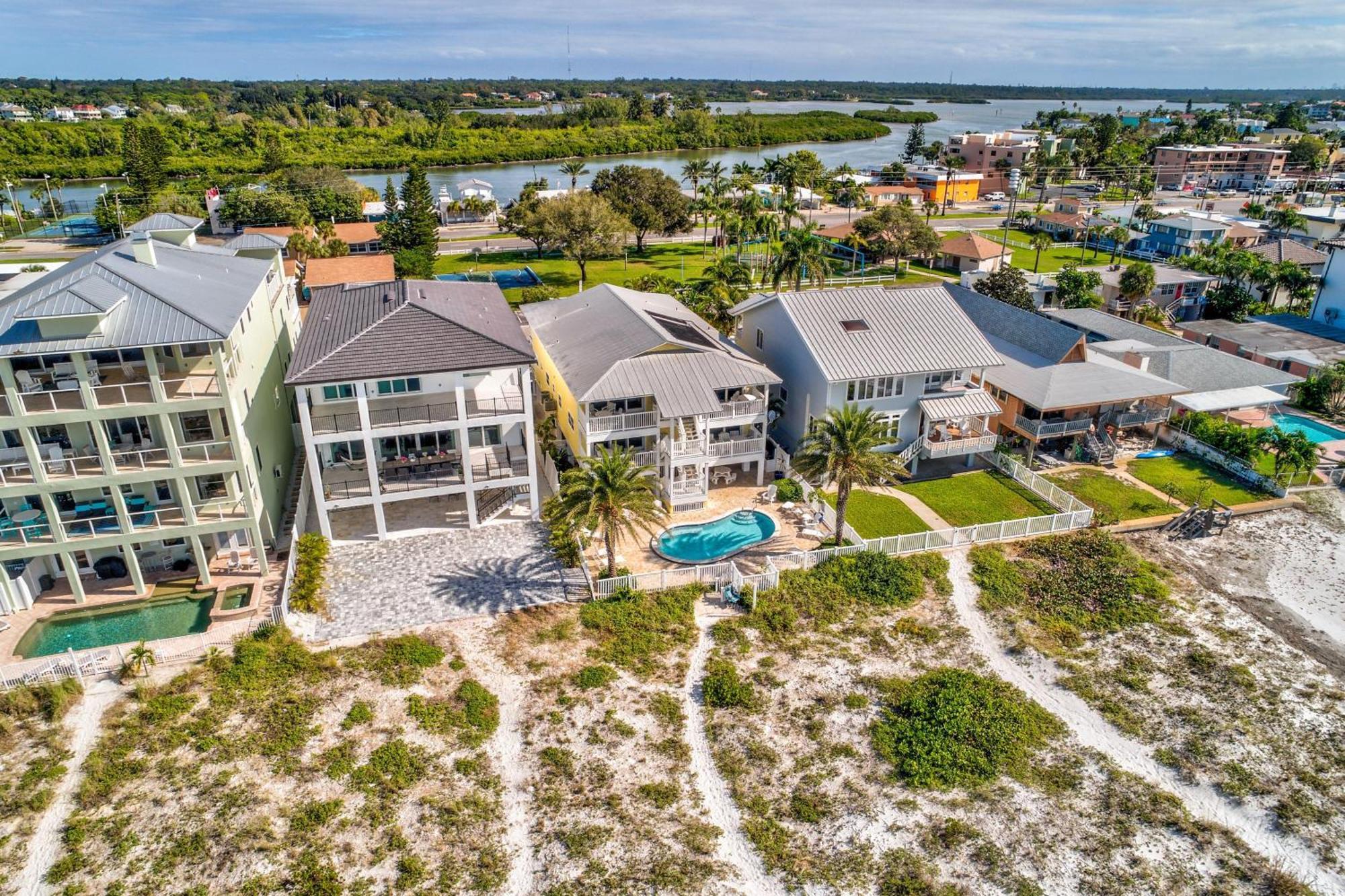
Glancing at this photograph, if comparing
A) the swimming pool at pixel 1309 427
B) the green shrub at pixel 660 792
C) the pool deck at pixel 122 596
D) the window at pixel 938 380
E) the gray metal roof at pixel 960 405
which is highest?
the window at pixel 938 380

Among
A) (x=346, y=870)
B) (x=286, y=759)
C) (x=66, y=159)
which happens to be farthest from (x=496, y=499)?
(x=66, y=159)

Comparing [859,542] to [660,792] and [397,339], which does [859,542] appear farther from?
[397,339]

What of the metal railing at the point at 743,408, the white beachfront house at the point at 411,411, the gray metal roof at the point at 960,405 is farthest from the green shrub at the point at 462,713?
the gray metal roof at the point at 960,405

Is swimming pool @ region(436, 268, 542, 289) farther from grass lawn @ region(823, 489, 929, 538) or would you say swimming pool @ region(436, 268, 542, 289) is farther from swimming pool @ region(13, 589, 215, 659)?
swimming pool @ region(13, 589, 215, 659)

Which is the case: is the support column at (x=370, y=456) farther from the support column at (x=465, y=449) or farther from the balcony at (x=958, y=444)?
the balcony at (x=958, y=444)

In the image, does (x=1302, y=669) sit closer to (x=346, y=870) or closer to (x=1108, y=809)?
(x=1108, y=809)

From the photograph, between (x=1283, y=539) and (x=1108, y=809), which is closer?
(x=1108, y=809)

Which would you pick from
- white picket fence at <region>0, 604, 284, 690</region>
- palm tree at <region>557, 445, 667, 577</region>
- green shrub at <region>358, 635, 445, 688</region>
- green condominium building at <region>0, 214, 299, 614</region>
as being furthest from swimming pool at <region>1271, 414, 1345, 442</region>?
green condominium building at <region>0, 214, 299, 614</region>
